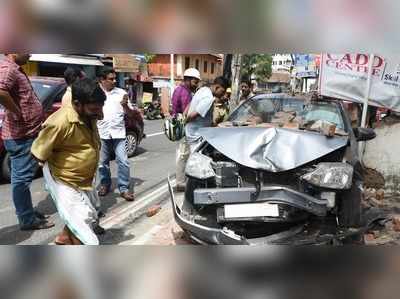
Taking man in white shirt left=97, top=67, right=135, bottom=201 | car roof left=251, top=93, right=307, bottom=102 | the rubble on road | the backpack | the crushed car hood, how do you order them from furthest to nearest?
the backpack, man in white shirt left=97, top=67, right=135, bottom=201, car roof left=251, top=93, right=307, bottom=102, the rubble on road, the crushed car hood

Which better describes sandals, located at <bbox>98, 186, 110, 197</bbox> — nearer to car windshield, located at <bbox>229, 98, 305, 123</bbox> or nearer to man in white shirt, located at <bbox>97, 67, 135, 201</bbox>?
man in white shirt, located at <bbox>97, 67, 135, 201</bbox>

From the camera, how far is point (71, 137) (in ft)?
10.7

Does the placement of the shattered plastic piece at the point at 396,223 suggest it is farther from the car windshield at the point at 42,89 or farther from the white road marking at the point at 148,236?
the car windshield at the point at 42,89

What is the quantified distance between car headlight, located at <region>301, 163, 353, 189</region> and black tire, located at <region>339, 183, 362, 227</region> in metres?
0.12

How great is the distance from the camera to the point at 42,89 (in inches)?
278

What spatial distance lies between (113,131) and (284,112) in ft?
7.04

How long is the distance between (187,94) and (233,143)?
2.41 metres

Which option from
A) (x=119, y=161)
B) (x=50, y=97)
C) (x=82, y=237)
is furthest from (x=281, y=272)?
(x=50, y=97)

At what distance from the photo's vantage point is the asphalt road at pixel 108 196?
4.43 meters

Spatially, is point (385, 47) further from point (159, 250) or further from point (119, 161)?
point (119, 161)

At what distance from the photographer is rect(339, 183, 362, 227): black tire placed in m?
3.47

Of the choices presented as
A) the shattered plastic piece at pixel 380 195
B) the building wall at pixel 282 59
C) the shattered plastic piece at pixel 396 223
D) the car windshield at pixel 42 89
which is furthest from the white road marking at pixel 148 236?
the car windshield at pixel 42 89

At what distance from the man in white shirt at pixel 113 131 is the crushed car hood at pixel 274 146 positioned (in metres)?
2.07

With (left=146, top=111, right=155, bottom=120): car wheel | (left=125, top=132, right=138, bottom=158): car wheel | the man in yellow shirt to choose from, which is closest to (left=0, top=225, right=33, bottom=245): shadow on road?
the man in yellow shirt
